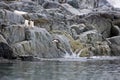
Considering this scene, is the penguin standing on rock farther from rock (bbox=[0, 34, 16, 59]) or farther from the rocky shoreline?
rock (bbox=[0, 34, 16, 59])

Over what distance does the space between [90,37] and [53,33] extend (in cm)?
730

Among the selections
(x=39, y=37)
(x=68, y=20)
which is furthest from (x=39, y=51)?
(x=68, y=20)

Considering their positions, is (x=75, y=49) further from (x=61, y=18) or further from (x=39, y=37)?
(x=61, y=18)

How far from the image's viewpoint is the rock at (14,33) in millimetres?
51656

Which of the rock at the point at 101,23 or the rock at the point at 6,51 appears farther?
the rock at the point at 101,23

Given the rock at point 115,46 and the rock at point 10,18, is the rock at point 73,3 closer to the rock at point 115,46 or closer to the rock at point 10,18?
the rock at point 115,46

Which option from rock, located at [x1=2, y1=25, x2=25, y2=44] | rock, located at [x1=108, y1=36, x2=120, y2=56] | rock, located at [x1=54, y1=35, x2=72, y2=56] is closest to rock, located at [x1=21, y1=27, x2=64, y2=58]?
rock, located at [x1=2, y1=25, x2=25, y2=44]

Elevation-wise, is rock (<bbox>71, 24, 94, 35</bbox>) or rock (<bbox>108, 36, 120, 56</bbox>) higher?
rock (<bbox>71, 24, 94, 35</bbox>)

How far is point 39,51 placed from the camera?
174 feet

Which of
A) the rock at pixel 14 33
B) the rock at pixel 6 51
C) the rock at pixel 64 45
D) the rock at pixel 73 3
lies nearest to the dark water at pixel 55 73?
the rock at pixel 6 51

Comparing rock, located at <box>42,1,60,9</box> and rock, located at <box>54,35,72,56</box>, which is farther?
rock, located at <box>42,1,60,9</box>

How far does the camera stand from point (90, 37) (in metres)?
66.6

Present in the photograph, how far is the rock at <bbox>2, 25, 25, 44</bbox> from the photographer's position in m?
51.7

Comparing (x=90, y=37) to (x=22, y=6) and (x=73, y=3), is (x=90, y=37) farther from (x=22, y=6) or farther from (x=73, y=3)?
(x=73, y=3)
